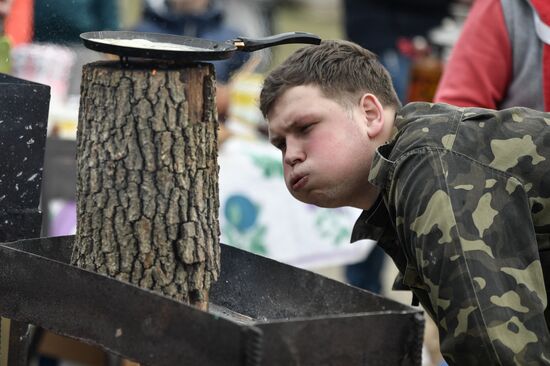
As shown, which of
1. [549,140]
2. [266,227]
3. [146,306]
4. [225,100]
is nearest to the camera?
[146,306]

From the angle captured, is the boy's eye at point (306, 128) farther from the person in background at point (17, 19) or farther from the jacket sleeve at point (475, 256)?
the person in background at point (17, 19)

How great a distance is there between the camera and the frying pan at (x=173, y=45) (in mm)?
2627

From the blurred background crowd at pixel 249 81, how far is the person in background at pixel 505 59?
4.56 feet

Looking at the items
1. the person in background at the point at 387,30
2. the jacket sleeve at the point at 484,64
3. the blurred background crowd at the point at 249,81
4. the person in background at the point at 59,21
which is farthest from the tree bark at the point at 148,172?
the person in background at the point at 387,30

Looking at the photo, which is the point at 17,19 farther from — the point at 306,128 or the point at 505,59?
the point at 306,128

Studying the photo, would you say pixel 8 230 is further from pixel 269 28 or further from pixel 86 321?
pixel 269 28

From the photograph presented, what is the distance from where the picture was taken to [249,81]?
22.7 feet

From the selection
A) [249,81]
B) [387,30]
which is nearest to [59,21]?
[249,81]

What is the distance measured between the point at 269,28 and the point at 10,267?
9.26m

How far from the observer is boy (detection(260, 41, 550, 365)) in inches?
95.0

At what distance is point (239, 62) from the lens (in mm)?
6234

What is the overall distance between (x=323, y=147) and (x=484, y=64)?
1391mm

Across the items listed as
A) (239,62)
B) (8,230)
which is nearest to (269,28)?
(239,62)

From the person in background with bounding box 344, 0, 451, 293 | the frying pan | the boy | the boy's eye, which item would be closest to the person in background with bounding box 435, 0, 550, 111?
the boy
